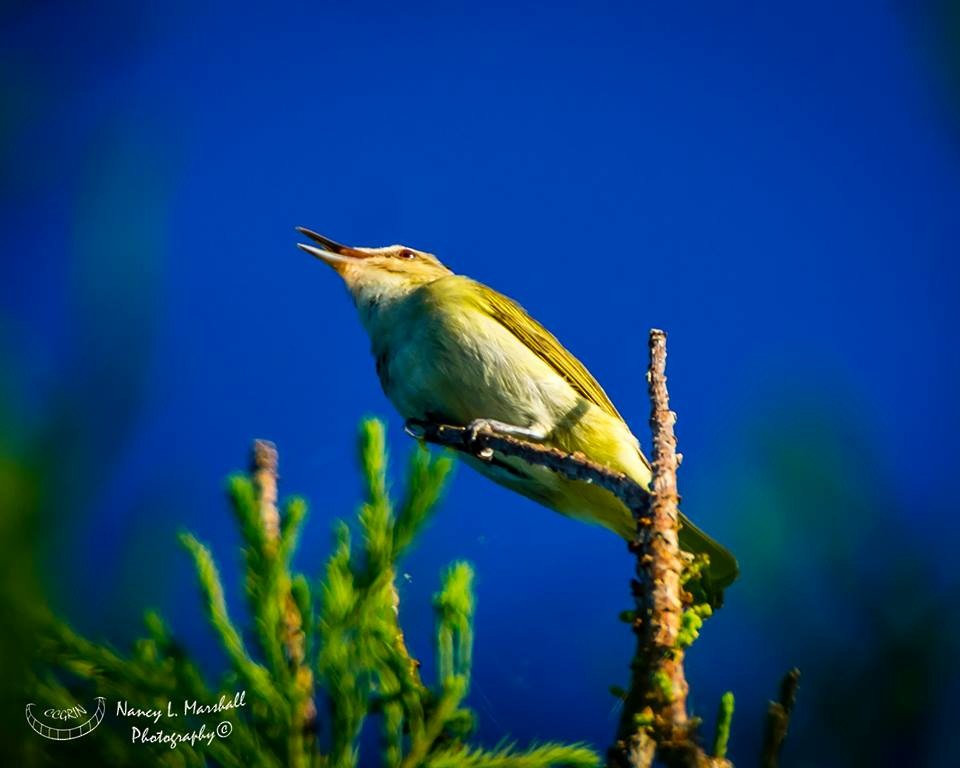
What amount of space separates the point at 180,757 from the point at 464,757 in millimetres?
413

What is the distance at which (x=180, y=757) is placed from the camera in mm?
1283

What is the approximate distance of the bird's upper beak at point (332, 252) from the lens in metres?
3.61

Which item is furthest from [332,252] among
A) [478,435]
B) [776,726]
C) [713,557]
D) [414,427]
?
[776,726]

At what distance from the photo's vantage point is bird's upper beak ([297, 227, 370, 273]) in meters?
3.61

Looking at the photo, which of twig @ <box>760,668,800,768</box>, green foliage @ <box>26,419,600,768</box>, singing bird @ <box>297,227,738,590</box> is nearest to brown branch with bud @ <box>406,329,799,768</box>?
twig @ <box>760,668,800,768</box>

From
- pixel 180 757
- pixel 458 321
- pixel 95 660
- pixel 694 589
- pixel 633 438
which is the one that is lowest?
pixel 180 757

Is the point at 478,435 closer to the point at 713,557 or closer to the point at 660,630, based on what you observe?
the point at 713,557

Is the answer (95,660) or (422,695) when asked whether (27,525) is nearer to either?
(95,660)

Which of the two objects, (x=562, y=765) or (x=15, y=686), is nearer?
(x=15, y=686)

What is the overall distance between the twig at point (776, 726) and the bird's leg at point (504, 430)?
1.72 meters

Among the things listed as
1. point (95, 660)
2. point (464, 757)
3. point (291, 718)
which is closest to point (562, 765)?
point (464, 757)

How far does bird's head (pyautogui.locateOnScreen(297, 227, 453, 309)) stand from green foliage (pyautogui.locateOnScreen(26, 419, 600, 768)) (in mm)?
2210

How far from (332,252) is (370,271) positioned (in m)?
0.17

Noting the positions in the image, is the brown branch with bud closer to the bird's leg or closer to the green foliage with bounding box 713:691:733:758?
the green foliage with bounding box 713:691:733:758
